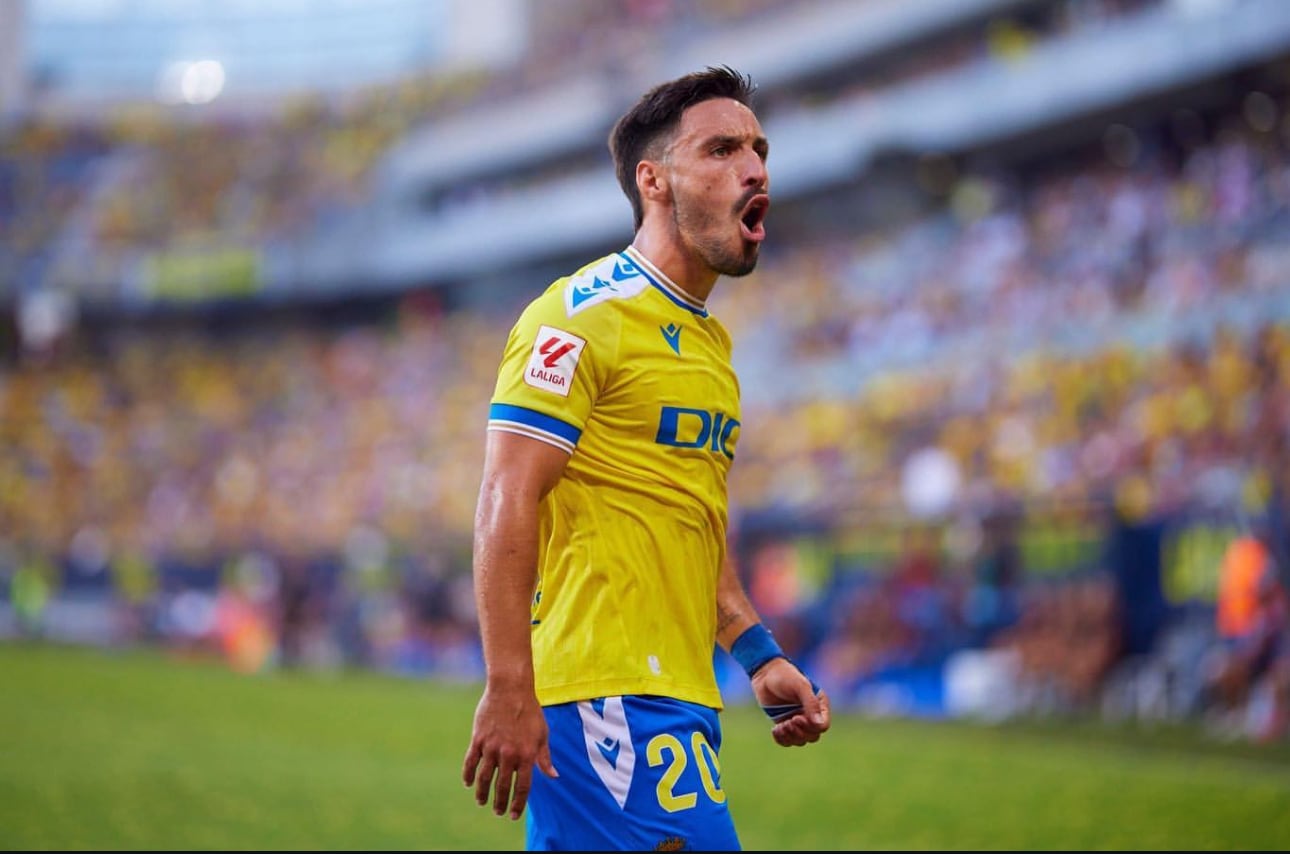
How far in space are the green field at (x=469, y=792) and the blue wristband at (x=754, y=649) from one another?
467 cm

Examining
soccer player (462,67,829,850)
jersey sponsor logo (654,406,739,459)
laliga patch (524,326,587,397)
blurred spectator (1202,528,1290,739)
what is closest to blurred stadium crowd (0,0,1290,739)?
blurred spectator (1202,528,1290,739)

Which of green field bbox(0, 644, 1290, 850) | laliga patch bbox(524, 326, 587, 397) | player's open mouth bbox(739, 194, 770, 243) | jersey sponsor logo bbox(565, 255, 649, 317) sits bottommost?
green field bbox(0, 644, 1290, 850)

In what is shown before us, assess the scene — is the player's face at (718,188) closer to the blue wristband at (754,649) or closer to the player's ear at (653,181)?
the player's ear at (653,181)

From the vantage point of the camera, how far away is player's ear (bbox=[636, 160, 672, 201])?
3697mm

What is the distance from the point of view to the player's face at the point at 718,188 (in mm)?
3621

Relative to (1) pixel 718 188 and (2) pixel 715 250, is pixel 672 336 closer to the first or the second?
(2) pixel 715 250

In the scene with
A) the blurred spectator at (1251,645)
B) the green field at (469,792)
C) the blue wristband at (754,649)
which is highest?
the blue wristband at (754,649)

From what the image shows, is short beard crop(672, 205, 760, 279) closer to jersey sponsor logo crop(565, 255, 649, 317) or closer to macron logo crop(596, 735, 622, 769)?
jersey sponsor logo crop(565, 255, 649, 317)

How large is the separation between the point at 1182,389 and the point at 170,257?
34.8m

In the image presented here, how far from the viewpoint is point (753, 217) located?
3.66m

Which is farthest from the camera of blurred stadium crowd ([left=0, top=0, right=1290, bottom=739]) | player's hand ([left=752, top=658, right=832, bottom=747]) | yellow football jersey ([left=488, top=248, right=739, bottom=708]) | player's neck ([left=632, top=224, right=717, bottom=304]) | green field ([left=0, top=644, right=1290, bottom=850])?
blurred stadium crowd ([left=0, top=0, right=1290, bottom=739])

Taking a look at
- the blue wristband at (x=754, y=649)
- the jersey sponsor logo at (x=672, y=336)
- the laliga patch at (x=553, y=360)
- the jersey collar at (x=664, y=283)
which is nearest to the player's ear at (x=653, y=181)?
the jersey collar at (x=664, y=283)

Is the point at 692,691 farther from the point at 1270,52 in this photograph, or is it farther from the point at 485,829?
the point at 1270,52

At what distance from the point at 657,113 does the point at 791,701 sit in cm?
148
